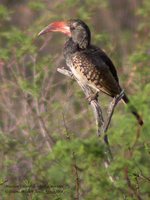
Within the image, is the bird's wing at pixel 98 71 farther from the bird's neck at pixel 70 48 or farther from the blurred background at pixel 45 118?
the blurred background at pixel 45 118

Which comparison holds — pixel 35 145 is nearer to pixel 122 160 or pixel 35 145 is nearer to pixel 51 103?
pixel 51 103

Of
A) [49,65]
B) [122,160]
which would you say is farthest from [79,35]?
[122,160]

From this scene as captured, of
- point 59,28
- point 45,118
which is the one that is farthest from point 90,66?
point 45,118

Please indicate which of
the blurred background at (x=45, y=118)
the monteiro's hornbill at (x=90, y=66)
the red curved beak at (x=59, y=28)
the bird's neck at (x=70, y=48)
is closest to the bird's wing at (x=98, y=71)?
the monteiro's hornbill at (x=90, y=66)

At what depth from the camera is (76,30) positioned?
22.5 ft

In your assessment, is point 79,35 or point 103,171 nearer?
point 103,171

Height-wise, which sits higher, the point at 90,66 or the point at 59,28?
the point at 59,28

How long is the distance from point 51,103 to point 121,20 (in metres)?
8.02

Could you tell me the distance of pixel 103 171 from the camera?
463cm

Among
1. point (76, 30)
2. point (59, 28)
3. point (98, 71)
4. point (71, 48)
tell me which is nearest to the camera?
point (98, 71)

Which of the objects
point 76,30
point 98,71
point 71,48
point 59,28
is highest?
point 59,28

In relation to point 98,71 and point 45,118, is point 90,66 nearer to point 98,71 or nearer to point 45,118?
point 98,71

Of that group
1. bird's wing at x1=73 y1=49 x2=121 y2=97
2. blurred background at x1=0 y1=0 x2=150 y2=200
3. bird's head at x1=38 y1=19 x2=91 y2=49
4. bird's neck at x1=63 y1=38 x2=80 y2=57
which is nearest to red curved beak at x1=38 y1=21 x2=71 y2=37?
bird's head at x1=38 y1=19 x2=91 y2=49

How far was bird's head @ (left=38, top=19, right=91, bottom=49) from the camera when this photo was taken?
22.2 ft
